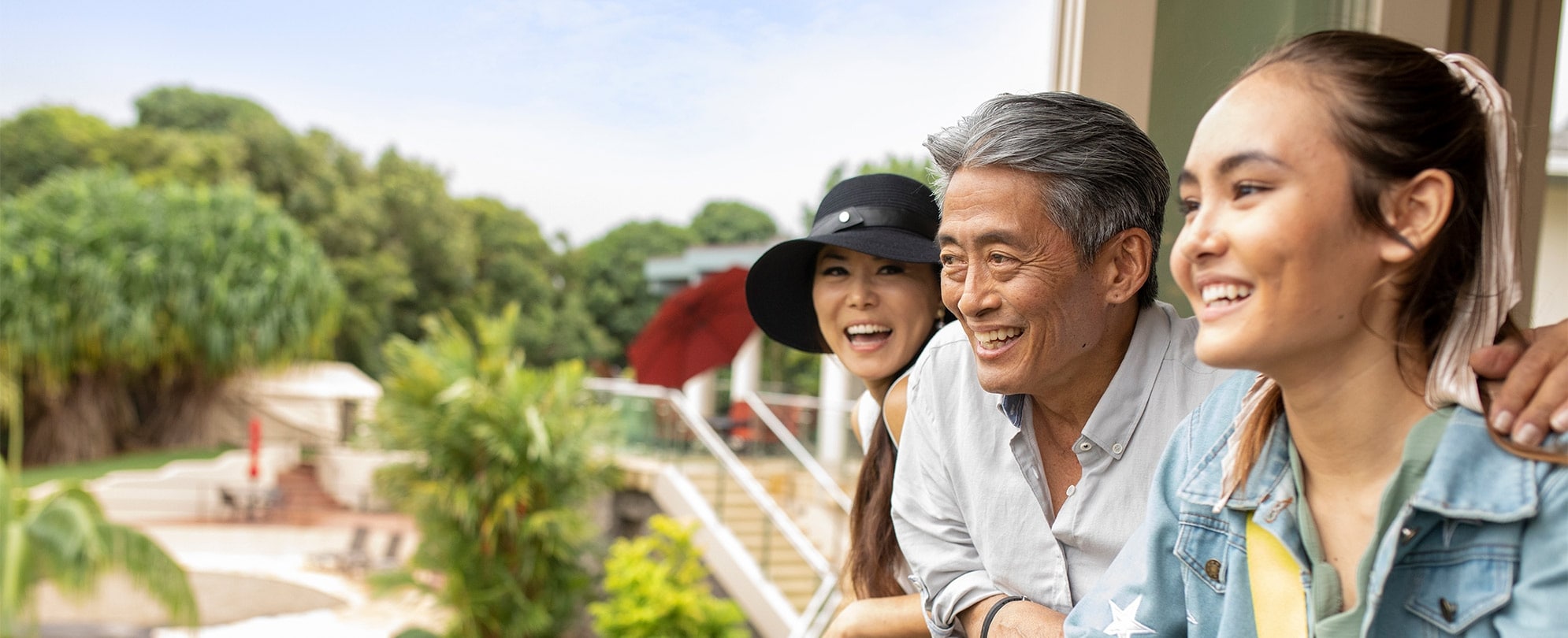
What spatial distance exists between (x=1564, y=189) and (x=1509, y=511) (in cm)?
178

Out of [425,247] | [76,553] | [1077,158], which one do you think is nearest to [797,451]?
[76,553]

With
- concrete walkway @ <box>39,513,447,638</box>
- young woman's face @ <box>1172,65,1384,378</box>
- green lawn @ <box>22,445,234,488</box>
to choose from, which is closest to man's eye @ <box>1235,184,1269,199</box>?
young woman's face @ <box>1172,65,1384,378</box>

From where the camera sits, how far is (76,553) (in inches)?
337

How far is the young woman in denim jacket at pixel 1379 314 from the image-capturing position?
0.78m

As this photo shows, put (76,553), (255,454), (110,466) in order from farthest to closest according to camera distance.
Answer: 1. (110,466)
2. (255,454)
3. (76,553)

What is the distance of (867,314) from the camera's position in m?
1.84

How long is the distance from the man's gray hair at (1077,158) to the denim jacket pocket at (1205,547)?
36 centimetres

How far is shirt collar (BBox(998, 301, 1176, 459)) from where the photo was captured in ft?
4.33

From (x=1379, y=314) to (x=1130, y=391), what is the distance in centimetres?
51

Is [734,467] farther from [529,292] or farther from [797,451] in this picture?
[529,292]

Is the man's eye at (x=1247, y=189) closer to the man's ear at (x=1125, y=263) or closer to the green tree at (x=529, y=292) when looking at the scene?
the man's ear at (x=1125, y=263)

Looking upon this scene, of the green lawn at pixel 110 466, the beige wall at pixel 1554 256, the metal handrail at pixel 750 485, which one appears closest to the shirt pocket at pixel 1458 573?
the beige wall at pixel 1554 256

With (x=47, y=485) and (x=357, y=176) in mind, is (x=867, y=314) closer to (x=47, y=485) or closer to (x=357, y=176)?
(x=47, y=485)

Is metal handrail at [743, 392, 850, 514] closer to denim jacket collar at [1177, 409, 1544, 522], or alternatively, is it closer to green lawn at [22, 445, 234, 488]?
denim jacket collar at [1177, 409, 1544, 522]
